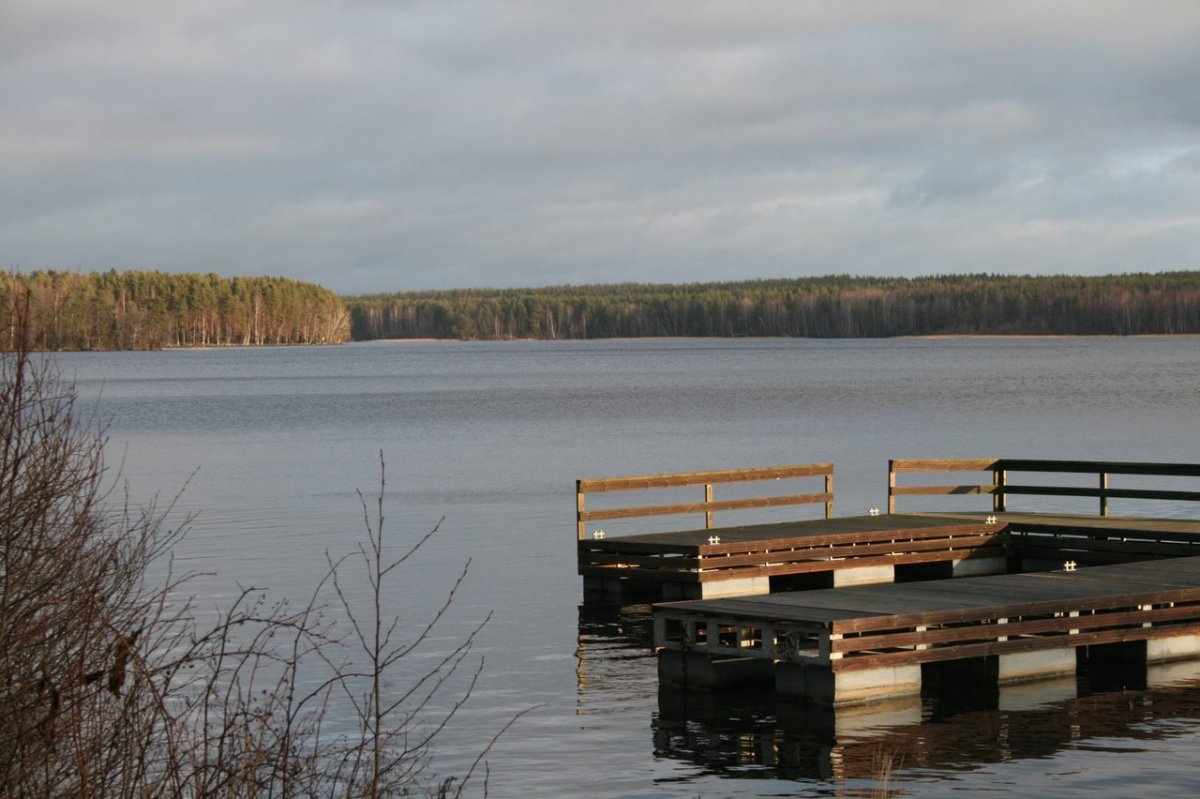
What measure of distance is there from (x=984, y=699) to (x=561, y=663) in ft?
14.7

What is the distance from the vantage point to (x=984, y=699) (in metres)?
14.8

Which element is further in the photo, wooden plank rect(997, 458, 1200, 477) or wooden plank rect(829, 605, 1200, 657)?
wooden plank rect(997, 458, 1200, 477)

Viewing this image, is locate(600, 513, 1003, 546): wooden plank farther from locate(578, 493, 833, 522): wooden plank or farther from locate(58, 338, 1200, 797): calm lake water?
locate(58, 338, 1200, 797): calm lake water

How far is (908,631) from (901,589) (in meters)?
1.57

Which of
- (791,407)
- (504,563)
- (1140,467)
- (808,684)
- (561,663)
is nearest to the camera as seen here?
(808,684)

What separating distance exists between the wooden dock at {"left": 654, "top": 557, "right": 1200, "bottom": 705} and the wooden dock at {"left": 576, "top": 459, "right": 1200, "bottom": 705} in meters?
0.02

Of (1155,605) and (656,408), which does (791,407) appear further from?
(1155,605)

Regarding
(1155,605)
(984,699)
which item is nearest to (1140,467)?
(1155,605)

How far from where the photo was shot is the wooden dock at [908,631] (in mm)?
14094

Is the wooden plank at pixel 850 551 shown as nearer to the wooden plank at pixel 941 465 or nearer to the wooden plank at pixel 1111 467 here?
the wooden plank at pixel 941 465

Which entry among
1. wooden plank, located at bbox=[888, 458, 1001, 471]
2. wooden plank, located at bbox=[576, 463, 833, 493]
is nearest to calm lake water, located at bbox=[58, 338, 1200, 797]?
wooden plank, located at bbox=[576, 463, 833, 493]

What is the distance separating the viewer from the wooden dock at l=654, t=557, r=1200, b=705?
46.2ft

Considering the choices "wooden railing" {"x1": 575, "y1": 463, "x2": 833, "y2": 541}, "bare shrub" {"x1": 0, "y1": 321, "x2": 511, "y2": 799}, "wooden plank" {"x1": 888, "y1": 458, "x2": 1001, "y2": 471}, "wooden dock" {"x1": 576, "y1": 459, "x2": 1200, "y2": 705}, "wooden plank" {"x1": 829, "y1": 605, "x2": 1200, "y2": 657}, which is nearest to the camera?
"bare shrub" {"x1": 0, "y1": 321, "x2": 511, "y2": 799}

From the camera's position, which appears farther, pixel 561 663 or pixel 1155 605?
pixel 561 663
